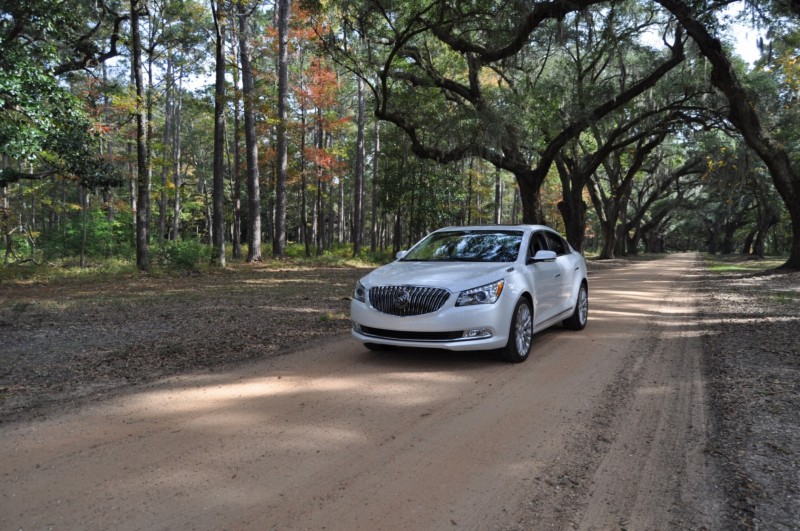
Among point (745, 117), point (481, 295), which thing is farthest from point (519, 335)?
point (745, 117)

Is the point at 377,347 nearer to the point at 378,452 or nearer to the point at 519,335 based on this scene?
the point at 519,335

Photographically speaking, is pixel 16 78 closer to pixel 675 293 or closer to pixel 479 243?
pixel 479 243

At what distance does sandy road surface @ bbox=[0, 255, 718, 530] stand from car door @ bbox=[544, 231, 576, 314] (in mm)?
1610

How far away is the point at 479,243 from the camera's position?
275 inches

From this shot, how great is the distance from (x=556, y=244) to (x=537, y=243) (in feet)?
3.23

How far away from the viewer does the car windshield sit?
6.61 m

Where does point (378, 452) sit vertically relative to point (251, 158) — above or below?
below

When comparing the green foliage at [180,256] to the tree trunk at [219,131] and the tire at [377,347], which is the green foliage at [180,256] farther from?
the tire at [377,347]

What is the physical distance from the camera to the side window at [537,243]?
6986 mm

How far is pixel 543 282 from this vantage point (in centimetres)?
673

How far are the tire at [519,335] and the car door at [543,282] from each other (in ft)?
0.72

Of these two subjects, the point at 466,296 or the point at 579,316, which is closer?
the point at 466,296

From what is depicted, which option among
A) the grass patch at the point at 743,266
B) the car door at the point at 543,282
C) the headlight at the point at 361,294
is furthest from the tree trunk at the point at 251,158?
the grass patch at the point at 743,266

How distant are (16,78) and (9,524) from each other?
1045 cm
